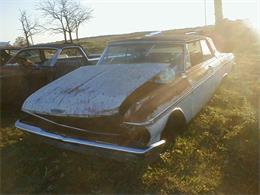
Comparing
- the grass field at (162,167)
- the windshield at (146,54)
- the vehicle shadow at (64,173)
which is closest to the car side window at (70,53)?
the windshield at (146,54)

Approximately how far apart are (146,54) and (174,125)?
1404 mm

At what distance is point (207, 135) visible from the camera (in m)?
4.55

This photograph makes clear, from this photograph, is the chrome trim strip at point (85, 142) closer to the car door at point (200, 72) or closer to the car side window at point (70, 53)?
the car door at point (200, 72)

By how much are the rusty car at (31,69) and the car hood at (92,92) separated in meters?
1.69

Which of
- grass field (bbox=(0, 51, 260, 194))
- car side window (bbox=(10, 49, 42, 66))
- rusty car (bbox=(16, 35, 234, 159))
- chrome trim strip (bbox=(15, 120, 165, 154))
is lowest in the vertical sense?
grass field (bbox=(0, 51, 260, 194))

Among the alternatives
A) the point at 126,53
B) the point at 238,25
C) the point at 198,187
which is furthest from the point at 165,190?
the point at 238,25

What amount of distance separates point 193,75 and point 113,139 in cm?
194

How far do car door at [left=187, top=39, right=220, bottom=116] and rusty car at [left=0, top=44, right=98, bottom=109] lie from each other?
108 inches

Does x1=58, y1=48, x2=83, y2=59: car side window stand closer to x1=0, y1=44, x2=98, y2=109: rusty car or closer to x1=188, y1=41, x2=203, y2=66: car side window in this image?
x1=0, y1=44, x2=98, y2=109: rusty car

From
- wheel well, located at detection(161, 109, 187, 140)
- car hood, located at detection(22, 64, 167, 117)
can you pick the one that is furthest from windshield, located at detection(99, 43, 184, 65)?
wheel well, located at detection(161, 109, 187, 140)

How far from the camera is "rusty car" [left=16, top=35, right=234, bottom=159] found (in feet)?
10.9

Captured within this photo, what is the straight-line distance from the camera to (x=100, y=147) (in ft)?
10.8

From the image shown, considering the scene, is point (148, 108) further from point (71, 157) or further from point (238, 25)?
point (238, 25)

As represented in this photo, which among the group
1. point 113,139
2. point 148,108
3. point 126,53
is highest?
point 126,53
